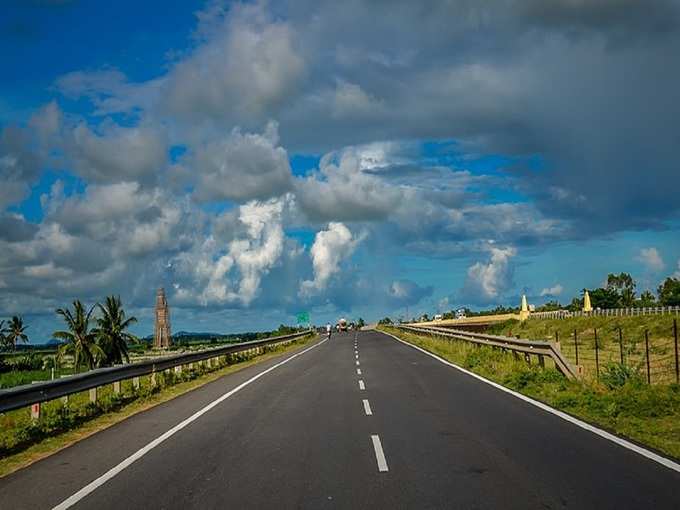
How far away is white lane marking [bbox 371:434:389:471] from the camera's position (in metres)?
8.91

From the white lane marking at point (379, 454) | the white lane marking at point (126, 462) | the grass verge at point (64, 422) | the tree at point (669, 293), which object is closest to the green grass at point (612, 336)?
the grass verge at point (64, 422)

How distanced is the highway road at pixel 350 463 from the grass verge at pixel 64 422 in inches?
19.1

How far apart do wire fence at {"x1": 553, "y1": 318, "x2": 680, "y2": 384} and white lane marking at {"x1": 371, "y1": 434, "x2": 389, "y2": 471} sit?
8412 millimetres

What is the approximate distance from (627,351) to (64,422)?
26.4 m

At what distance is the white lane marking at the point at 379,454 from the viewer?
891 cm

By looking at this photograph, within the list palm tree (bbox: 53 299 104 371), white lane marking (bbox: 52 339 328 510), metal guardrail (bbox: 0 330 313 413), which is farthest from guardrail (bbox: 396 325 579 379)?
palm tree (bbox: 53 299 104 371)

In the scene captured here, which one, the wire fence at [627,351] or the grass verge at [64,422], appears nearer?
the grass verge at [64,422]

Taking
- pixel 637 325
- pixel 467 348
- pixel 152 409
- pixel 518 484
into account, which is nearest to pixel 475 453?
A: pixel 518 484

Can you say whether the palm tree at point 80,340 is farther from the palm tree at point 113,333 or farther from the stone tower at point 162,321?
the stone tower at point 162,321

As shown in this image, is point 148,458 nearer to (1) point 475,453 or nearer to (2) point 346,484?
(2) point 346,484

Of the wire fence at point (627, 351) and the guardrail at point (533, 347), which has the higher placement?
the guardrail at point (533, 347)

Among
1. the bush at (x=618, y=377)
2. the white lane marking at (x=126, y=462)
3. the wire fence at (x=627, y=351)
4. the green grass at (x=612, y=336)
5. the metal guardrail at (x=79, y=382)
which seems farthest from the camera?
the green grass at (x=612, y=336)

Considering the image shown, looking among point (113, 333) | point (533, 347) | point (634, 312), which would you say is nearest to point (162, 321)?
point (113, 333)

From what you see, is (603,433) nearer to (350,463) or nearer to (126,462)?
(350,463)
